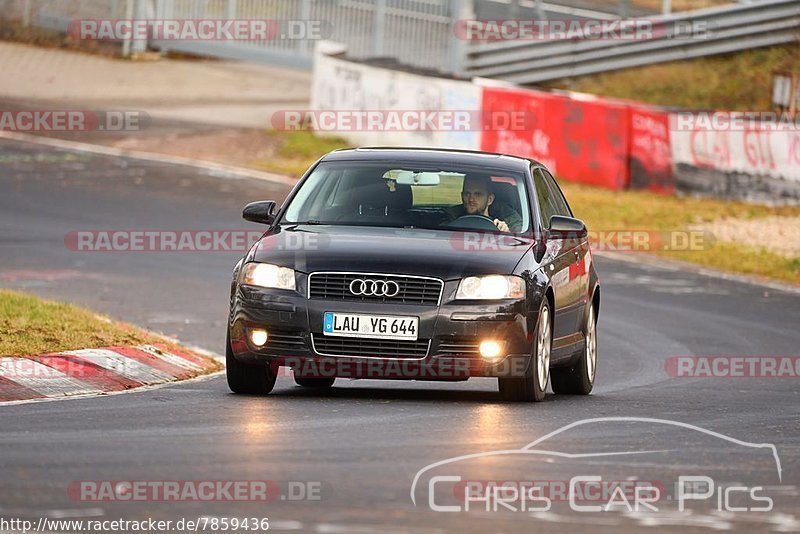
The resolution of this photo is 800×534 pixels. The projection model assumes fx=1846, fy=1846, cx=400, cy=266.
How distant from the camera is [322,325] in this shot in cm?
1093

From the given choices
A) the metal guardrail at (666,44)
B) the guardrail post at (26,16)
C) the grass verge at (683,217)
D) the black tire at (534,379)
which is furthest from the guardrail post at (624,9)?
the black tire at (534,379)

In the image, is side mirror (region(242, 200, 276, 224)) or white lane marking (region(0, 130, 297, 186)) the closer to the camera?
side mirror (region(242, 200, 276, 224))

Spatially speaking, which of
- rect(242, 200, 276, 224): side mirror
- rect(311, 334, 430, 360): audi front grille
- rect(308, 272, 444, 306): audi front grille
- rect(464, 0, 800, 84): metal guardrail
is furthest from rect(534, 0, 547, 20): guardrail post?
rect(311, 334, 430, 360): audi front grille

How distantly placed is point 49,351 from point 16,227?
12566 mm

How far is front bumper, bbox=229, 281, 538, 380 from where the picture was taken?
10906 mm

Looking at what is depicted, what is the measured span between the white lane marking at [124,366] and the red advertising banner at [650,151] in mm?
19779

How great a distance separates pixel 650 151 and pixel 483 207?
2028 centimetres

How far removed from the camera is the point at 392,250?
11211mm

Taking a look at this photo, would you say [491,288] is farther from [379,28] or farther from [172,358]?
[379,28]

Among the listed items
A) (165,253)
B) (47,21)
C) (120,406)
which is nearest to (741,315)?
(165,253)

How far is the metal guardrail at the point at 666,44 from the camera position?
136 ft

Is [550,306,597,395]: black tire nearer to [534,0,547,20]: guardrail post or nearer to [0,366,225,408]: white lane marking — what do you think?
[0,366,225,408]: white lane marking

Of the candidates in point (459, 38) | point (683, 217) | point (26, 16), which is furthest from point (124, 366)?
point (26, 16)

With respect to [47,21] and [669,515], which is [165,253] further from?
[47,21]
